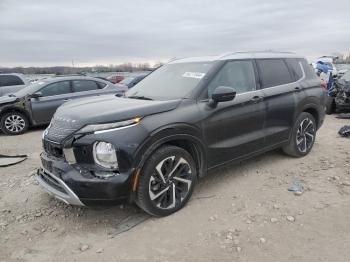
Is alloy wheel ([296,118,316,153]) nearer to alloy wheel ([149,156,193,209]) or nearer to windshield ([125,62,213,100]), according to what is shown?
windshield ([125,62,213,100])

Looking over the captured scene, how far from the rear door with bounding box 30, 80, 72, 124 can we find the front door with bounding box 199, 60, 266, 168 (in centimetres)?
627

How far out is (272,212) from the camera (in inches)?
149

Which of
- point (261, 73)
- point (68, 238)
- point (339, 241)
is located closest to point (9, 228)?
point (68, 238)

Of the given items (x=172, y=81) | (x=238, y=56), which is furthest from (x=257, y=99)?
(x=172, y=81)

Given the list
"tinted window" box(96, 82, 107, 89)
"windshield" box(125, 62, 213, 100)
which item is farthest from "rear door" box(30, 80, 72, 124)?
"windshield" box(125, 62, 213, 100)

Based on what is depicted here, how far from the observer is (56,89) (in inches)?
375

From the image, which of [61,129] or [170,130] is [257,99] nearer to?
[170,130]

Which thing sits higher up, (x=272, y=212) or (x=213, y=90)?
(x=213, y=90)

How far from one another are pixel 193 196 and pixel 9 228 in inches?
84.5

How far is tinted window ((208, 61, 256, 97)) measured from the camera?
425 cm

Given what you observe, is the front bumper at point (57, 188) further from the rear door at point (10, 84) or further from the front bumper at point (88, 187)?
the rear door at point (10, 84)

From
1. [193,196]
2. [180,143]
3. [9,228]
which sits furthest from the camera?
[193,196]

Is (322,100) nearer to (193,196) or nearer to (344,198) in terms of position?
(344,198)

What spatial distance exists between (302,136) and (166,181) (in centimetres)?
303
